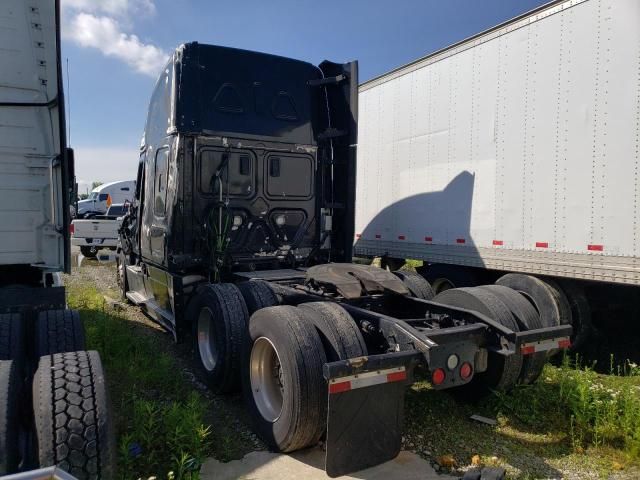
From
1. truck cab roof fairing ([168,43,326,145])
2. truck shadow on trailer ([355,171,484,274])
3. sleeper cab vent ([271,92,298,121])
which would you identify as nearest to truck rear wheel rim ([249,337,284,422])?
truck cab roof fairing ([168,43,326,145])

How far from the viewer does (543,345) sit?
3.69 metres

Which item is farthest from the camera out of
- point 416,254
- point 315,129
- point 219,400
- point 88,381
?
point 416,254

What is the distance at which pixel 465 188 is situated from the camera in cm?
705

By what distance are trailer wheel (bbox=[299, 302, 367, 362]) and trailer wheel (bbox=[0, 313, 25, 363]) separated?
1.93 meters

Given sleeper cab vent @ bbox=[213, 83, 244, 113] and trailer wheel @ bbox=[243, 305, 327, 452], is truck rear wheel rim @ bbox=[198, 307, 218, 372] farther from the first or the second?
sleeper cab vent @ bbox=[213, 83, 244, 113]

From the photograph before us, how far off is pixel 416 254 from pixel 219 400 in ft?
14.7

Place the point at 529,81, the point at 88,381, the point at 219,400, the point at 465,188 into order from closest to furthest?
the point at 88,381 → the point at 219,400 → the point at 529,81 → the point at 465,188

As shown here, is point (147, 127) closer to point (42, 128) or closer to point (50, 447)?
point (42, 128)

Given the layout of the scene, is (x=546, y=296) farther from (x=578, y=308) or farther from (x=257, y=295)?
(x=257, y=295)

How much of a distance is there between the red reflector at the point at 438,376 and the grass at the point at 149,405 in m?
1.65

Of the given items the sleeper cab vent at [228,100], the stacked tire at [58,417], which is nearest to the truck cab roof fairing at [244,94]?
the sleeper cab vent at [228,100]

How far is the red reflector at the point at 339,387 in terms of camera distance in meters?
2.89

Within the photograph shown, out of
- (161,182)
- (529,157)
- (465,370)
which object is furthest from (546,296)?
(161,182)

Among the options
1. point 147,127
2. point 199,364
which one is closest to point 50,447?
point 199,364
